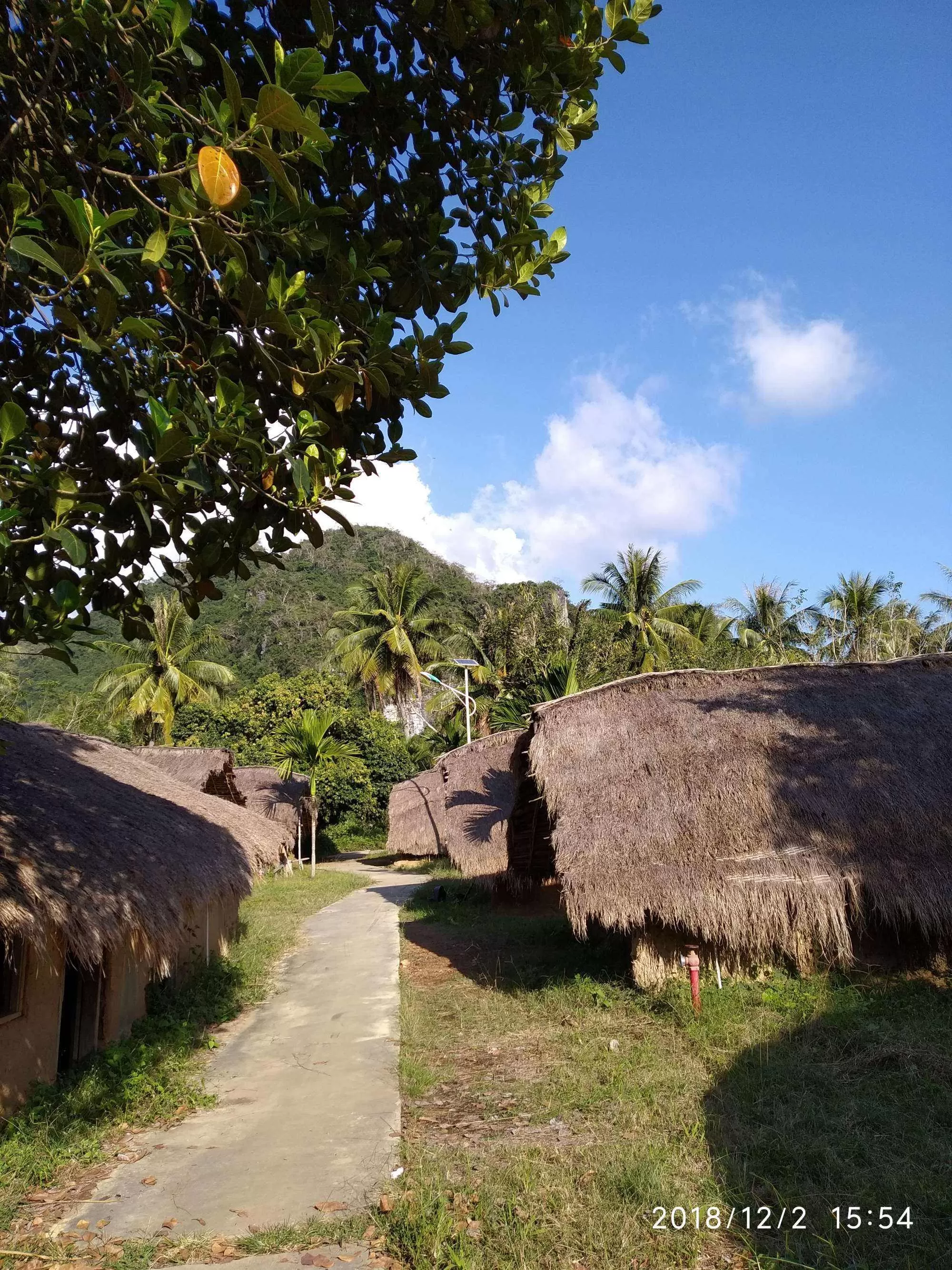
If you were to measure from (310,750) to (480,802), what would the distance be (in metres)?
10.1

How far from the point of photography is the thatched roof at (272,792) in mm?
26156

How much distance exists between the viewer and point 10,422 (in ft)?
7.94

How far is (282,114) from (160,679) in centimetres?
3105

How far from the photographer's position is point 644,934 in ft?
27.9

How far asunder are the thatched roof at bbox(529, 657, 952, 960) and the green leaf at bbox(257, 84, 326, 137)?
24.2 ft

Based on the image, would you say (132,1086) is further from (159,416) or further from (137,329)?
(137,329)

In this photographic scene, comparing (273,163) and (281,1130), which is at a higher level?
(273,163)

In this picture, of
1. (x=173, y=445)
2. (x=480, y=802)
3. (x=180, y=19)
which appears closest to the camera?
(x=180, y=19)

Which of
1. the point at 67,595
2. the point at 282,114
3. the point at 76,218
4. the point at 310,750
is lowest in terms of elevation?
the point at 67,595

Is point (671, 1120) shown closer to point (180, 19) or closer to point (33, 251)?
point (33, 251)

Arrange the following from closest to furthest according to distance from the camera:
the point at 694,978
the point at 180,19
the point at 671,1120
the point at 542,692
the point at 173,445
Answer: the point at 180,19 < the point at 173,445 < the point at 671,1120 < the point at 694,978 < the point at 542,692

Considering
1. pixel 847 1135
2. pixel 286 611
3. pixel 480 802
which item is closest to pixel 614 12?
pixel 847 1135

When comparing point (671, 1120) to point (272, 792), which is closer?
point (671, 1120)

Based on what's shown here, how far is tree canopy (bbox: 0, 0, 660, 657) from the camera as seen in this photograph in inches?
102
